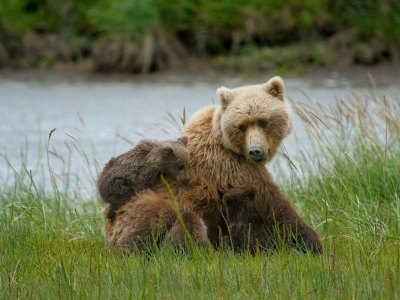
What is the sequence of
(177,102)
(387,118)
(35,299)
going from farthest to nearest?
(177,102)
(387,118)
(35,299)

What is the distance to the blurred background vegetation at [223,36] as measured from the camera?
867 inches

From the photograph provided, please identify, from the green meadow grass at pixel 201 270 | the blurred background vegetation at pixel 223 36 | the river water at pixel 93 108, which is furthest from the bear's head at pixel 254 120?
the blurred background vegetation at pixel 223 36

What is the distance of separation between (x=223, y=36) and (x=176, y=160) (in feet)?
62.6


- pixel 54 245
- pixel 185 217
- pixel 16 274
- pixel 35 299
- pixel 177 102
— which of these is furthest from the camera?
pixel 177 102

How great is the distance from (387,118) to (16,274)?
372 cm

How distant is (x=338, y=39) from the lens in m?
22.7

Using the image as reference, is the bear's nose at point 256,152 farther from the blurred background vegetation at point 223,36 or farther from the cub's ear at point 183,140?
the blurred background vegetation at point 223,36

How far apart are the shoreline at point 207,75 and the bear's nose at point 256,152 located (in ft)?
48.3

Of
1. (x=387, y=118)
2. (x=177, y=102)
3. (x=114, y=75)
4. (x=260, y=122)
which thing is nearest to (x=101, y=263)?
(x=260, y=122)

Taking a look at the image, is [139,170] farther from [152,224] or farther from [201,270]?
[201,270]

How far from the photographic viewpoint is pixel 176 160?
16.8 ft

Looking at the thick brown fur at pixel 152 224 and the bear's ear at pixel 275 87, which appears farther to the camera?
the bear's ear at pixel 275 87

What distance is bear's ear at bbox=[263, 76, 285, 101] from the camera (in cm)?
545

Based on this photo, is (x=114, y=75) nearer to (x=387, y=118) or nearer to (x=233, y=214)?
(x=387, y=118)
